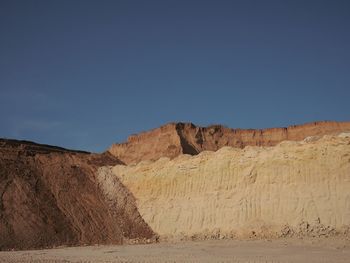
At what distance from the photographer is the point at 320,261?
636 inches

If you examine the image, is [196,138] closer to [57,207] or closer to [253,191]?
[57,207]

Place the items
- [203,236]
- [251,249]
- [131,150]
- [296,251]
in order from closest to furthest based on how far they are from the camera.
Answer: [296,251] → [251,249] → [203,236] → [131,150]

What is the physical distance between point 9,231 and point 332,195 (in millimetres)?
18311

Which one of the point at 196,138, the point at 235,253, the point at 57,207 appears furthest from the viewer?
the point at 196,138

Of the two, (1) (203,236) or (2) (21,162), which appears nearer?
(1) (203,236)

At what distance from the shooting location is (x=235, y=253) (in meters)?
19.9

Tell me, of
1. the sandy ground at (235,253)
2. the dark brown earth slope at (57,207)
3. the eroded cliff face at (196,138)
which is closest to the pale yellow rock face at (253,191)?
the dark brown earth slope at (57,207)

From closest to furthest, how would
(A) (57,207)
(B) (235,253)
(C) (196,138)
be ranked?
(B) (235,253) < (A) (57,207) < (C) (196,138)

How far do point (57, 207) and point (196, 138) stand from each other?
3482cm

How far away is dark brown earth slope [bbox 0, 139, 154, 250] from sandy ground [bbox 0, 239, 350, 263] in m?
6.23

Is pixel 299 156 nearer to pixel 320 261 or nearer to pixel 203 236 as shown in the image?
pixel 203 236

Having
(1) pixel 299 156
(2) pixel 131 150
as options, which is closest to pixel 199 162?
(1) pixel 299 156

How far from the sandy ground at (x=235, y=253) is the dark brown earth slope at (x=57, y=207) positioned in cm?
623

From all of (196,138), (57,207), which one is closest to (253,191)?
(57,207)
